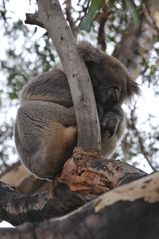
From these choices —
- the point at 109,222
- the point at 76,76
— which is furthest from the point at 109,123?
the point at 109,222

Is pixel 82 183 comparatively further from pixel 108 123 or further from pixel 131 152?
pixel 131 152

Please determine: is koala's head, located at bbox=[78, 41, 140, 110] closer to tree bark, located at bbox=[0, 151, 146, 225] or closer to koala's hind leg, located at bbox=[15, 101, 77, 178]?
koala's hind leg, located at bbox=[15, 101, 77, 178]

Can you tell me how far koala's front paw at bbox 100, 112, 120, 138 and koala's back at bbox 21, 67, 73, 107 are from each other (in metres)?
0.25

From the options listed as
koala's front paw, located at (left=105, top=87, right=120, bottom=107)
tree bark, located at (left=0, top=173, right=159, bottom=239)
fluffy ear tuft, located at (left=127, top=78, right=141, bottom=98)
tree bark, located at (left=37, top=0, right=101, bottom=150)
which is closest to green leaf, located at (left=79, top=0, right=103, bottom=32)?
tree bark, located at (left=37, top=0, right=101, bottom=150)

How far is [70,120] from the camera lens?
3350 millimetres

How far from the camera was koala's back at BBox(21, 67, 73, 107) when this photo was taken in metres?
3.54

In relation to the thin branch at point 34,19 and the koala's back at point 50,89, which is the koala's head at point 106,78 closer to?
the koala's back at point 50,89

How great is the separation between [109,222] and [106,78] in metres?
2.46

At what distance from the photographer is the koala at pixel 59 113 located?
3.30 meters

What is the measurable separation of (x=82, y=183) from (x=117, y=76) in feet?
3.69

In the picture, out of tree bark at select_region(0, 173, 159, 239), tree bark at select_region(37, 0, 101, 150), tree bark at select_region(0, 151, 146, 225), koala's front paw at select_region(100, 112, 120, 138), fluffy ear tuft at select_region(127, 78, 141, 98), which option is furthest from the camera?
fluffy ear tuft at select_region(127, 78, 141, 98)

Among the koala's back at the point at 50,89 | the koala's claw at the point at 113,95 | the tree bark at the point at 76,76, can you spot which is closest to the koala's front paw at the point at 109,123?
the koala's claw at the point at 113,95

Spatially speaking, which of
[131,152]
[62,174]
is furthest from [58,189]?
[131,152]

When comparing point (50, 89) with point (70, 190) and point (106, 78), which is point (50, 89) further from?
point (70, 190)
